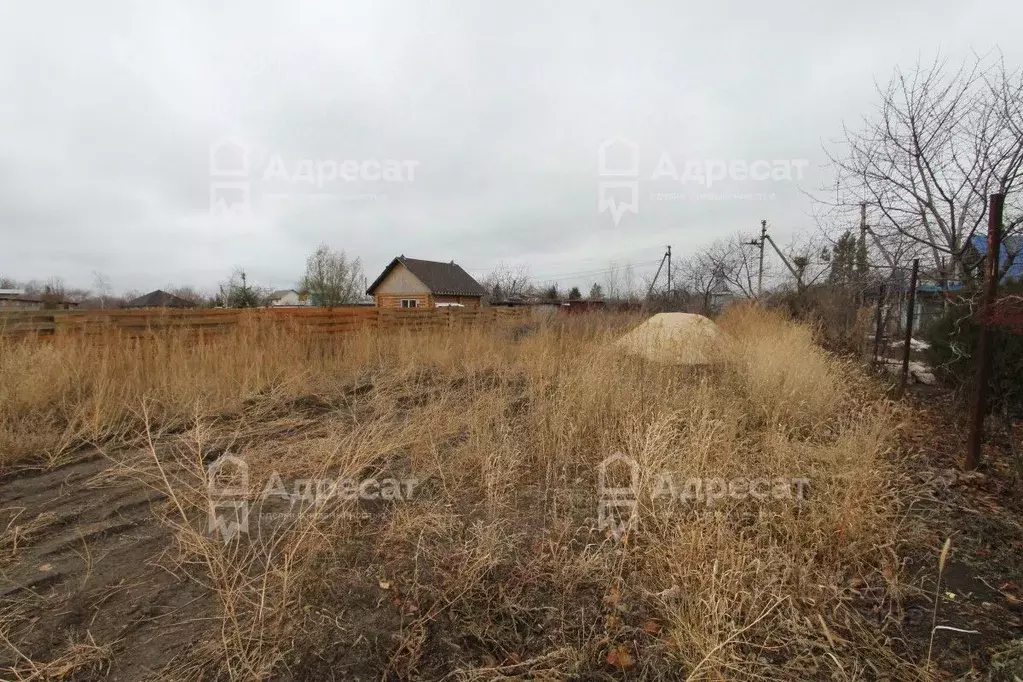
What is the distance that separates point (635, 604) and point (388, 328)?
9.86 meters

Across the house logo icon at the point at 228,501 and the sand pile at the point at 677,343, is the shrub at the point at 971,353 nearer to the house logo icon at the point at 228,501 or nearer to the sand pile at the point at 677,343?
the sand pile at the point at 677,343

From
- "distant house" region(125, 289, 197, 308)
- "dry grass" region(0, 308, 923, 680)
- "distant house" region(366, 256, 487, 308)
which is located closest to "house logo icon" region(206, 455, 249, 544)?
"dry grass" region(0, 308, 923, 680)

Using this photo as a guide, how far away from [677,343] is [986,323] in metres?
3.09

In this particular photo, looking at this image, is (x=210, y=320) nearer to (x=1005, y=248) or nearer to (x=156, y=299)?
(x=1005, y=248)

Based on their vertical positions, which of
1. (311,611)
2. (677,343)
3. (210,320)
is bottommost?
(311,611)

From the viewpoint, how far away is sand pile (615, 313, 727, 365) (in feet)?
18.9

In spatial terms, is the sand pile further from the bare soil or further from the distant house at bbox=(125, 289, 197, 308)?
the distant house at bbox=(125, 289, 197, 308)

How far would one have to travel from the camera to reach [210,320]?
7891mm

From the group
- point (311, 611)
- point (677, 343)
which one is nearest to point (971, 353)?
point (677, 343)

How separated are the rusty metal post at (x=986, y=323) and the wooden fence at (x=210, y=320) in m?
9.40

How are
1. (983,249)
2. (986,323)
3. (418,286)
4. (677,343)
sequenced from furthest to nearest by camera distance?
(418,286)
(677,343)
(983,249)
(986,323)

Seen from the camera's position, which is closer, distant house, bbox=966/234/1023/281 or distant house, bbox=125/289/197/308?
distant house, bbox=966/234/1023/281

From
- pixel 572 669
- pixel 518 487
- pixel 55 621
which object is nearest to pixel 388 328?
pixel 518 487

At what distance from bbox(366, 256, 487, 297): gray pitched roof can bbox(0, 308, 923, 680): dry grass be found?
28.4 m
